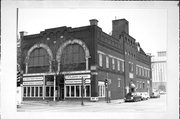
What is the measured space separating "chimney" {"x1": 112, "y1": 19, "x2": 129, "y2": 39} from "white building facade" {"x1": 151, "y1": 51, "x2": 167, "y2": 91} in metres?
1.25

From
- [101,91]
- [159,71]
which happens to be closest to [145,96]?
[159,71]

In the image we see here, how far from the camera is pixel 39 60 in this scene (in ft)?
34.0

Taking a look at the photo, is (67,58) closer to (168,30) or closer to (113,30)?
(113,30)

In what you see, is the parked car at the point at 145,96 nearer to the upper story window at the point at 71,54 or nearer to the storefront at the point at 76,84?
the storefront at the point at 76,84

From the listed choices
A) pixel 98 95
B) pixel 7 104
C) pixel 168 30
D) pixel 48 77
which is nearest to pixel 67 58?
pixel 48 77

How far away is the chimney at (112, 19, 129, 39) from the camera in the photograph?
978 cm

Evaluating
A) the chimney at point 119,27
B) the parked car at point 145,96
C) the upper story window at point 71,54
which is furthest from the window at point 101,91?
the chimney at point 119,27

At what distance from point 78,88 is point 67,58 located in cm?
101

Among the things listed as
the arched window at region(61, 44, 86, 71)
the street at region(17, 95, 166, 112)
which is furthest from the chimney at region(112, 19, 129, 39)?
the street at region(17, 95, 166, 112)

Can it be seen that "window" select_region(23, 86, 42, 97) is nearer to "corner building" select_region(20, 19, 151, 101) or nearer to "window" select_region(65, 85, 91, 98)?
"corner building" select_region(20, 19, 151, 101)

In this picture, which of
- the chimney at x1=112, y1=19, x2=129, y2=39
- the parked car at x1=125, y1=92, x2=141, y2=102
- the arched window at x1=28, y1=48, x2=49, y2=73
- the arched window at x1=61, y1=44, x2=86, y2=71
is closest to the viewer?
the chimney at x1=112, y1=19, x2=129, y2=39

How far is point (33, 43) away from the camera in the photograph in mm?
10312

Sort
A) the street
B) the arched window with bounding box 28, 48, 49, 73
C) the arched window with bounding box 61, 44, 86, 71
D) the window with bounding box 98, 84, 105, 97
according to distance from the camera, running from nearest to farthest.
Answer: the street
the window with bounding box 98, 84, 105, 97
the arched window with bounding box 61, 44, 86, 71
the arched window with bounding box 28, 48, 49, 73

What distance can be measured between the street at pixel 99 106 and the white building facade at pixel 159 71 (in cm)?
40
